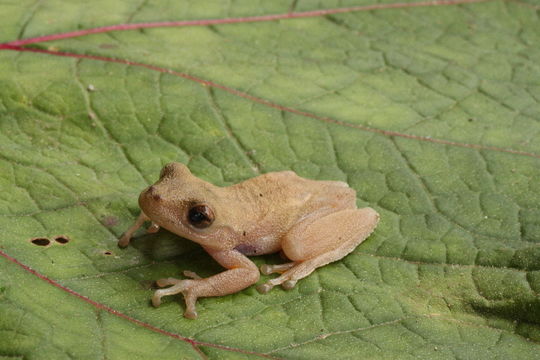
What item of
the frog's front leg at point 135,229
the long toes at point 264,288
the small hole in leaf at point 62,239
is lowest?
the long toes at point 264,288

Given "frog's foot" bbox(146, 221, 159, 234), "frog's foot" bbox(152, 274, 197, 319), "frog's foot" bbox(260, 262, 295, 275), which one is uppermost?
"frog's foot" bbox(146, 221, 159, 234)

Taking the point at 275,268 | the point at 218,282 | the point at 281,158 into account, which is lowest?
the point at 275,268

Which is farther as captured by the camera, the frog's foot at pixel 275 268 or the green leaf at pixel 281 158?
the frog's foot at pixel 275 268

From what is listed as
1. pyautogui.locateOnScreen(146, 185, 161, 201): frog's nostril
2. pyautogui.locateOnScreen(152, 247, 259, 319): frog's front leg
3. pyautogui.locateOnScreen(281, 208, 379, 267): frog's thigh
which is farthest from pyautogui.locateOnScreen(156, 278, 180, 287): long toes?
pyautogui.locateOnScreen(281, 208, 379, 267): frog's thigh

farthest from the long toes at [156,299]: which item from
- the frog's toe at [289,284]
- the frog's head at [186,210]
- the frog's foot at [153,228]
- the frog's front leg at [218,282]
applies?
the frog's toe at [289,284]

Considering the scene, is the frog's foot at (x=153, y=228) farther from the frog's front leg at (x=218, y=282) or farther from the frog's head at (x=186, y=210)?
the frog's front leg at (x=218, y=282)

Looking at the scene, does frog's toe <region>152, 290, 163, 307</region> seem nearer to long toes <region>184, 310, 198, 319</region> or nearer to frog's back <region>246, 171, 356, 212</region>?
long toes <region>184, 310, 198, 319</region>

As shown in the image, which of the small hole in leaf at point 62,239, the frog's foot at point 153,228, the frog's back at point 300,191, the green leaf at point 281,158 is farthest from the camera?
the frog's back at point 300,191

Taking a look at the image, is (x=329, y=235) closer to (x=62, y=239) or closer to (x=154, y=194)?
(x=154, y=194)

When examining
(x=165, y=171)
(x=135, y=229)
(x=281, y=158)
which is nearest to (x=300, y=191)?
(x=281, y=158)
